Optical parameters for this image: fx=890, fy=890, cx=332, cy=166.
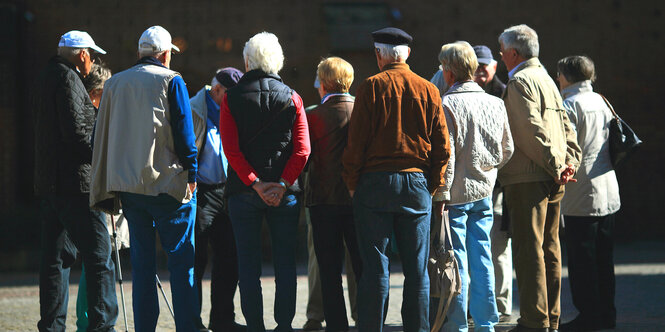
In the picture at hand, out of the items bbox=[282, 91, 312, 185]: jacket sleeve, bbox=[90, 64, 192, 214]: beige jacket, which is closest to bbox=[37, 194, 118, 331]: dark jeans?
bbox=[90, 64, 192, 214]: beige jacket

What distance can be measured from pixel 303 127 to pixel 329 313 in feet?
4.17

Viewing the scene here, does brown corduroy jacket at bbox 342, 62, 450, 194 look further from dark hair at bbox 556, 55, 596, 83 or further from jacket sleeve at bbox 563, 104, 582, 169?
dark hair at bbox 556, 55, 596, 83

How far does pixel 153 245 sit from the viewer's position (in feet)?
18.0

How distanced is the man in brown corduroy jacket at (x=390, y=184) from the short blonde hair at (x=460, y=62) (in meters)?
0.55

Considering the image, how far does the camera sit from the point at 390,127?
17.2ft

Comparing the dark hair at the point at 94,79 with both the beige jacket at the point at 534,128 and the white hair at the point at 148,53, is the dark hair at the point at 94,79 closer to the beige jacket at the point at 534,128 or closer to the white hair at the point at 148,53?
the white hair at the point at 148,53

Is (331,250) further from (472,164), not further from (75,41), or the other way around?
(75,41)

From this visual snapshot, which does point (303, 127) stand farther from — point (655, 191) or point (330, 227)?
point (655, 191)

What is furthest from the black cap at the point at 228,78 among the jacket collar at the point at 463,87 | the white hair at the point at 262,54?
the jacket collar at the point at 463,87

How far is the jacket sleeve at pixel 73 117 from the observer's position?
573 cm

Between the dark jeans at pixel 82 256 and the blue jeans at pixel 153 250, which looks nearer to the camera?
A: the blue jeans at pixel 153 250

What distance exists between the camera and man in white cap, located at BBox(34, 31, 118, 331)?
5707mm

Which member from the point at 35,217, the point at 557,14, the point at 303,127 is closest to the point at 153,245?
the point at 303,127

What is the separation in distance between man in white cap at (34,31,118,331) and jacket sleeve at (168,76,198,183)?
0.79 m
